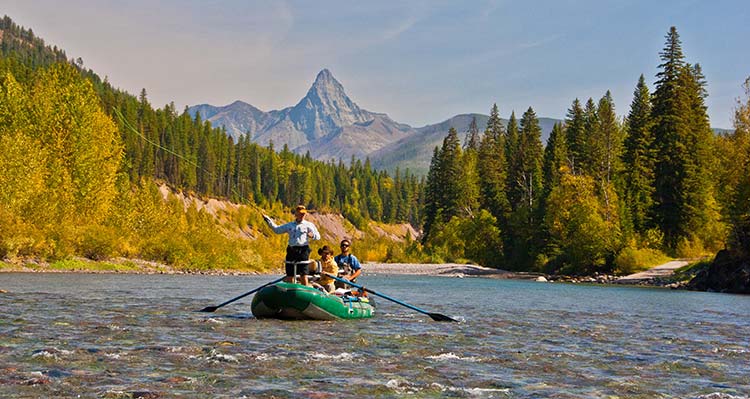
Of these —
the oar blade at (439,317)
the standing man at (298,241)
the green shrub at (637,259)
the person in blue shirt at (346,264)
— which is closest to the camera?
the standing man at (298,241)

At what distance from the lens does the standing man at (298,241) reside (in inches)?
757

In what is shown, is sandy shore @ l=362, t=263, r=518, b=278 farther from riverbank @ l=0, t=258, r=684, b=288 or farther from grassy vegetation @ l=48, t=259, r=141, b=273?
grassy vegetation @ l=48, t=259, r=141, b=273

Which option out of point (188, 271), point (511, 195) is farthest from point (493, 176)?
point (188, 271)

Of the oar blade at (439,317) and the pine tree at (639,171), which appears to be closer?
the oar blade at (439,317)

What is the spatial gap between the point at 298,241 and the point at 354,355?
243 inches

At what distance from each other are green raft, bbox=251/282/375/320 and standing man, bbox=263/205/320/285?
58 cm

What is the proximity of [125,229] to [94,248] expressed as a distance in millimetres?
5820

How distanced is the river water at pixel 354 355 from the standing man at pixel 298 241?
1422mm

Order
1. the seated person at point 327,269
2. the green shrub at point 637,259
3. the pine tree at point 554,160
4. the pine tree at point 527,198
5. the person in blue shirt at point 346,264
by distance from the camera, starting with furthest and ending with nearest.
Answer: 1. the pine tree at point 527,198
2. the pine tree at point 554,160
3. the green shrub at point 637,259
4. the person in blue shirt at point 346,264
5. the seated person at point 327,269

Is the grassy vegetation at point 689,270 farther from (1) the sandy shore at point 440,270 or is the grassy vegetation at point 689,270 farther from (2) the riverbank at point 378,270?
(1) the sandy shore at point 440,270

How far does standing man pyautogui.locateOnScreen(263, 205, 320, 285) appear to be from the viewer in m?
19.2

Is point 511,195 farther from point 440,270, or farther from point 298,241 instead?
point 298,241

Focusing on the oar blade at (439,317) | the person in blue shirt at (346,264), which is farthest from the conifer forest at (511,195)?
the oar blade at (439,317)

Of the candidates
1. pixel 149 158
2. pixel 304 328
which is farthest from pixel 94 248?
pixel 149 158
